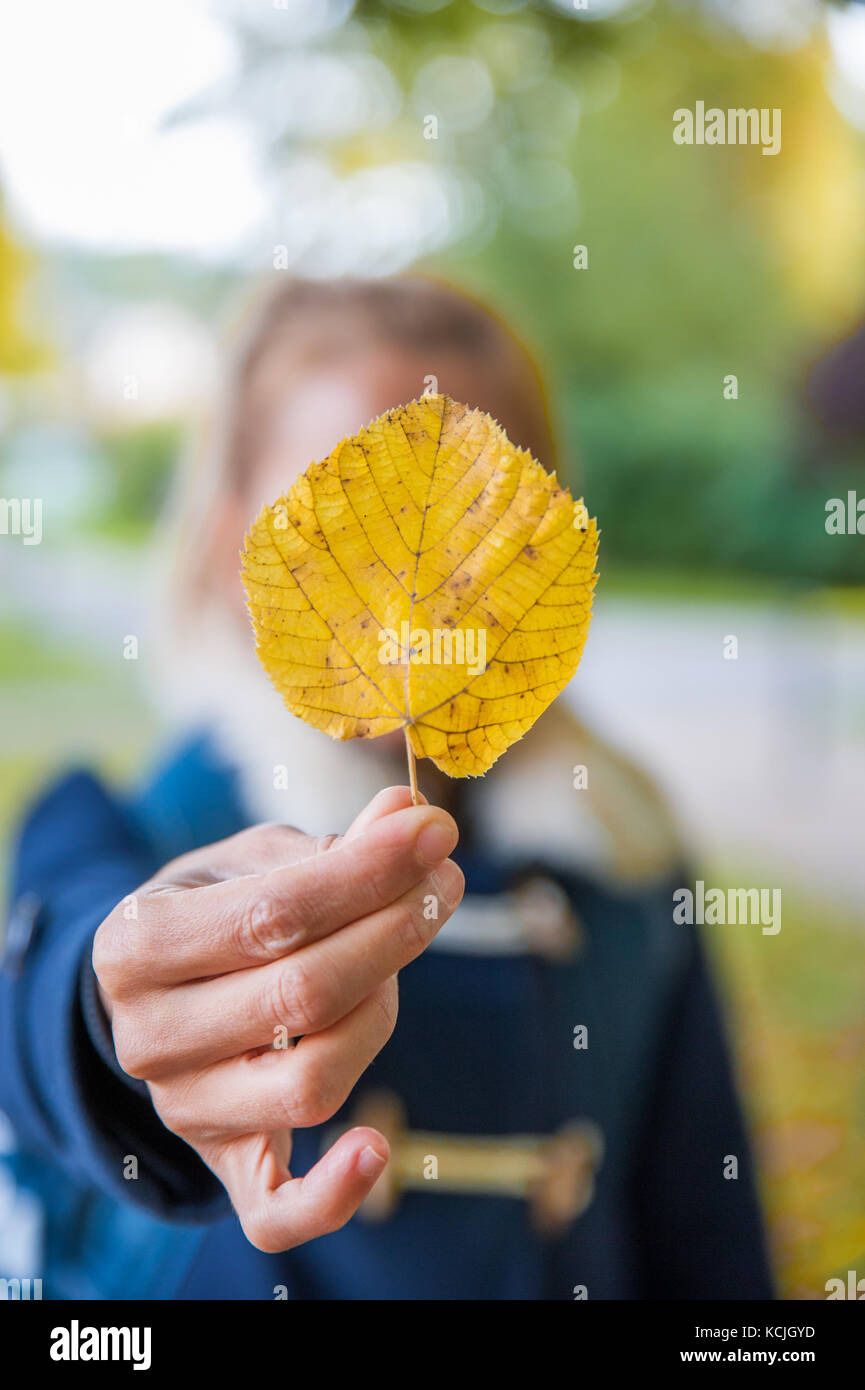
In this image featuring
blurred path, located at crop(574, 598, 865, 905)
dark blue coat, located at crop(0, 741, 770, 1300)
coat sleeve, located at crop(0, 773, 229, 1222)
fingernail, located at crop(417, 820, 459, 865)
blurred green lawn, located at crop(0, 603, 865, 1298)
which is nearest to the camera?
fingernail, located at crop(417, 820, 459, 865)

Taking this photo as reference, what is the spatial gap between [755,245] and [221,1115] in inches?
74.5

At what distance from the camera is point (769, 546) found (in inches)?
69.5

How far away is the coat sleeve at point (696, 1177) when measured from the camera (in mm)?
699

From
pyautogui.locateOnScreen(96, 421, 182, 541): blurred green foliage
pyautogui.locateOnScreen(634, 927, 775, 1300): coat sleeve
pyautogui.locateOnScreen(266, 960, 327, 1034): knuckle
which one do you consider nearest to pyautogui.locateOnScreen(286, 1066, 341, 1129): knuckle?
pyautogui.locateOnScreen(266, 960, 327, 1034): knuckle

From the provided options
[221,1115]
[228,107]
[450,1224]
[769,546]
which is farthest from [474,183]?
[221,1115]

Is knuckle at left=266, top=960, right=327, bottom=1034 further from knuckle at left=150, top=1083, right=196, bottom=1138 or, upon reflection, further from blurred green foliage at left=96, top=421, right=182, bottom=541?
blurred green foliage at left=96, top=421, right=182, bottom=541

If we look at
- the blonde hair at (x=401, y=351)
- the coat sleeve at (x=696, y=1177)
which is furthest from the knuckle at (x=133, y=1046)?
the coat sleeve at (x=696, y=1177)

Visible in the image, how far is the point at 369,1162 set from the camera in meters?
0.25

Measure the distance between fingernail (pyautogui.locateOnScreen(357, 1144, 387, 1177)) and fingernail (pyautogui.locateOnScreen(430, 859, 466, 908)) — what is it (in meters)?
0.07

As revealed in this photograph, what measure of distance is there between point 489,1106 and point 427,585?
51cm

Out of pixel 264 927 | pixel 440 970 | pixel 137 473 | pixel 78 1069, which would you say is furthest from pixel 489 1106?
pixel 137 473

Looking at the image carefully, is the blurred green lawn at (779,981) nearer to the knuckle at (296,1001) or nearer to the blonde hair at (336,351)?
the blonde hair at (336,351)

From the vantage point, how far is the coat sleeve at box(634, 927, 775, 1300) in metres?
0.70

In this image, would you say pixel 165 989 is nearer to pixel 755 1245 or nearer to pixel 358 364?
pixel 358 364
